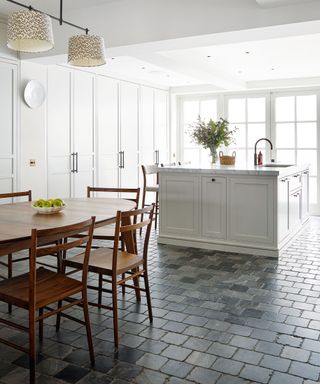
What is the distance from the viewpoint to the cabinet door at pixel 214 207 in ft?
17.0

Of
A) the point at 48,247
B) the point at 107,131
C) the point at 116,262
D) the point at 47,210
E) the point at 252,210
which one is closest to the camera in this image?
the point at 48,247

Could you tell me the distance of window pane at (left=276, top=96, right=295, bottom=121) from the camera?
8.60 meters

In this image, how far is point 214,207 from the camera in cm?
524

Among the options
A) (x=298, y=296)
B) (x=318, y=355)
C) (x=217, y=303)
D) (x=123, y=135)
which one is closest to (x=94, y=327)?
(x=217, y=303)

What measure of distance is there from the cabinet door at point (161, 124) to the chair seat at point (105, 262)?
230 inches

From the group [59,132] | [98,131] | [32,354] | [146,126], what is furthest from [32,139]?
[32,354]

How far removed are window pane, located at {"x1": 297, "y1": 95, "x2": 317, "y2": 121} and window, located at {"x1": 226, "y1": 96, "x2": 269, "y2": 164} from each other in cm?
66

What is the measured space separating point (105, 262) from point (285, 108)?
6705 millimetres

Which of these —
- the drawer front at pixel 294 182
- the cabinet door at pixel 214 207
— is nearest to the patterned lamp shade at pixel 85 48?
the cabinet door at pixel 214 207

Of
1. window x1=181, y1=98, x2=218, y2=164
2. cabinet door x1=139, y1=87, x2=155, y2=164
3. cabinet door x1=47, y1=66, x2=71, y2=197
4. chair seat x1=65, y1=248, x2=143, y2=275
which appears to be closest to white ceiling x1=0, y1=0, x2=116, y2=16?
cabinet door x1=47, y1=66, x2=71, y2=197

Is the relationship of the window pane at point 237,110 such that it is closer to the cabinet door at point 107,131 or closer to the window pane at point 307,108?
the window pane at point 307,108

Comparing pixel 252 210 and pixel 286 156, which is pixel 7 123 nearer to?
pixel 252 210

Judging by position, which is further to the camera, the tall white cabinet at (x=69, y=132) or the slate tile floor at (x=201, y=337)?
the tall white cabinet at (x=69, y=132)

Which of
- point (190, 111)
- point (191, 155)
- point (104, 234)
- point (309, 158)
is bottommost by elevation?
point (104, 234)
